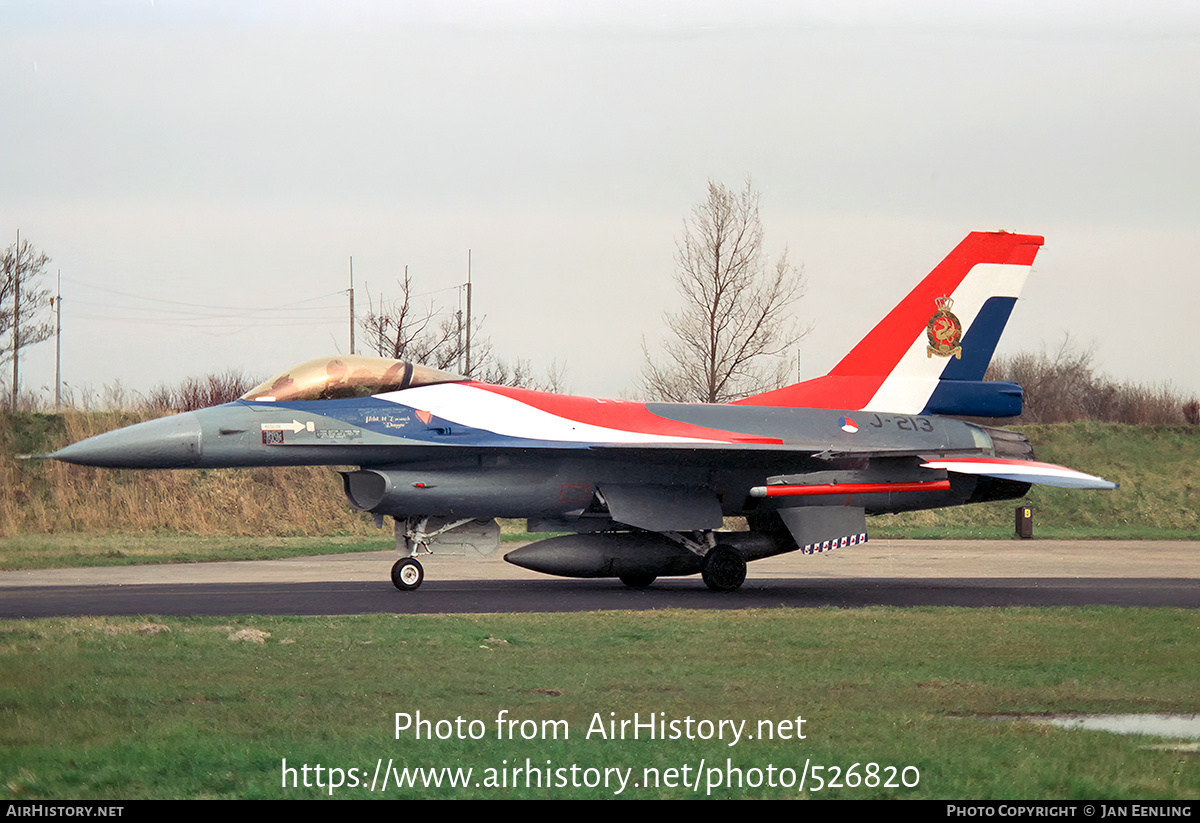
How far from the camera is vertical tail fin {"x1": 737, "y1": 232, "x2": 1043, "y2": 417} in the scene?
59.0 ft

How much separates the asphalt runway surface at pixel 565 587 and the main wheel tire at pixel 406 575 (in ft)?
0.50

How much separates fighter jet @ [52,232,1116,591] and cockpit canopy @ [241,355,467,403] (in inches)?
0.7

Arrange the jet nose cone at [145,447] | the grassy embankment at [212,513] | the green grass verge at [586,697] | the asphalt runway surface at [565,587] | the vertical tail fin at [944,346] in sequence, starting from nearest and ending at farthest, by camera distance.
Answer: the green grass verge at [586,697]
the asphalt runway surface at [565,587]
the jet nose cone at [145,447]
the vertical tail fin at [944,346]
the grassy embankment at [212,513]

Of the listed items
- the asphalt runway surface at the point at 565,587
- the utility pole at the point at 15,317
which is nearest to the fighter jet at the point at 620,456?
the asphalt runway surface at the point at 565,587

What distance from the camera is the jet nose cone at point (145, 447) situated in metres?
14.2

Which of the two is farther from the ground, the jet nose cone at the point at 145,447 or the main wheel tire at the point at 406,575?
the jet nose cone at the point at 145,447

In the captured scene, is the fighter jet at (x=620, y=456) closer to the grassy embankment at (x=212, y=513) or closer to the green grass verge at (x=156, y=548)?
the green grass verge at (x=156, y=548)

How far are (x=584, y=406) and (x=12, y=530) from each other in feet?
48.5

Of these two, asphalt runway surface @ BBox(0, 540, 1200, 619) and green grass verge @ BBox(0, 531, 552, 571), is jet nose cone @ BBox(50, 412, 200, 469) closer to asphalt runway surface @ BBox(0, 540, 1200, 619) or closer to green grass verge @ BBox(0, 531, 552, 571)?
asphalt runway surface @ BBox(0, 540, 1200, 619)

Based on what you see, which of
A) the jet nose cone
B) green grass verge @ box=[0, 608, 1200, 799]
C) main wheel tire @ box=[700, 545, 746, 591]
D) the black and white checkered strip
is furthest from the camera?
the black and white checkered strip

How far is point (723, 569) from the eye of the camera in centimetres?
1638

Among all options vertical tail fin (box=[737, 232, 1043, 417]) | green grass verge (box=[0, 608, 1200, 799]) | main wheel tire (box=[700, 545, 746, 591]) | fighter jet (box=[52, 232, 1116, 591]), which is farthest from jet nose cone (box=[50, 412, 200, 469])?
vertical tail fin (box=[737, 232, 1043, 417])

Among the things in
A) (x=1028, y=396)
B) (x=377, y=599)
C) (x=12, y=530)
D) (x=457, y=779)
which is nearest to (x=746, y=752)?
(x=457, y=779)
